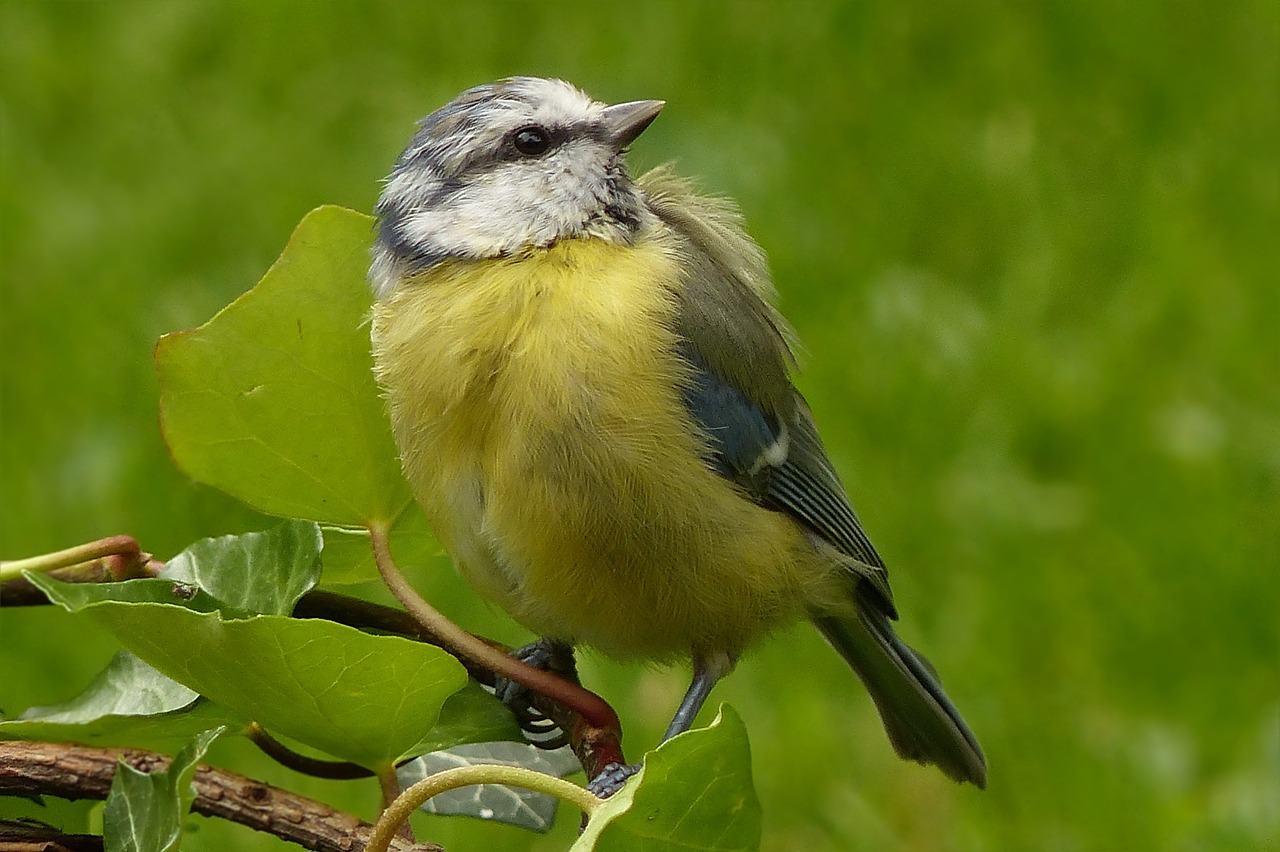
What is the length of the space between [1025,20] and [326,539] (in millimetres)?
4641

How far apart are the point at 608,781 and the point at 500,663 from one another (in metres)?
0.13

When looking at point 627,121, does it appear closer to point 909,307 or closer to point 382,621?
point 382,621

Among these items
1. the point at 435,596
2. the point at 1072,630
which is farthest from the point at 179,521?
the point at 1072,630

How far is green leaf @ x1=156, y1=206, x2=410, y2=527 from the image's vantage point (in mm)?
1482

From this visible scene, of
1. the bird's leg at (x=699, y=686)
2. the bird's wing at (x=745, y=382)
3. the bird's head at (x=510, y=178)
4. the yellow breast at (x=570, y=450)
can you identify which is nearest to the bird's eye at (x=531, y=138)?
the bird's head at (x=510, y=178)

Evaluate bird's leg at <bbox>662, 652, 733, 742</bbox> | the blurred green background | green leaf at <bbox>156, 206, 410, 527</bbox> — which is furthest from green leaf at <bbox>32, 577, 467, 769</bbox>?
the blurred green background

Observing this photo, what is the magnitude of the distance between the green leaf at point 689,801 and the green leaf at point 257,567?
34cm

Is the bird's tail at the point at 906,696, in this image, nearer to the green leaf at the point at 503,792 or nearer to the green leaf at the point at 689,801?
the green leaf at the point at 503,792

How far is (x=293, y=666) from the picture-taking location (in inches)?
46.6

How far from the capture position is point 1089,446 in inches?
168

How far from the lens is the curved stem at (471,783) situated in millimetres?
1142

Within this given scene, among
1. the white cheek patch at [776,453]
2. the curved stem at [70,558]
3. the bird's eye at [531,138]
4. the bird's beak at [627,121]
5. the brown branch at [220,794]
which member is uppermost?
the bird's beak at [627,121]

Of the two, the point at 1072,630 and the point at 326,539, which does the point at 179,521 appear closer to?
the point at 1072,630

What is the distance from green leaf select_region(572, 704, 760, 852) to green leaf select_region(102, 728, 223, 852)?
28 cm
